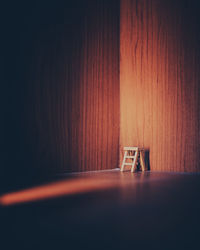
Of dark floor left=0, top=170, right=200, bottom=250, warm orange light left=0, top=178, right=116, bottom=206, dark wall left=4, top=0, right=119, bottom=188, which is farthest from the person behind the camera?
dark wall left=4, top=0, right=119, bottom=188

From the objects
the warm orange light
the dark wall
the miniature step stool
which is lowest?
the warm orange light

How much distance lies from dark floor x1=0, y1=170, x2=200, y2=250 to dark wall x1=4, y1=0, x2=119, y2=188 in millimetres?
1457

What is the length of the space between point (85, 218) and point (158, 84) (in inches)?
133

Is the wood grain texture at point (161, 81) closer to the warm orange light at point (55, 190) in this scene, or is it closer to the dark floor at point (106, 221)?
the warm orange light at point (55, 190)

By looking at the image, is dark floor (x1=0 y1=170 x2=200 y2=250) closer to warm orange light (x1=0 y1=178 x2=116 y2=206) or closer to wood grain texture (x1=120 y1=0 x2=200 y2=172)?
warm orange light (x1=0 y1=178 x2=116 y2=206)

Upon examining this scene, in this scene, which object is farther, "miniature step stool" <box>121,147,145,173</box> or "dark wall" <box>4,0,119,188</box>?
"miniature step stool" <box>121,147,145,173</box>

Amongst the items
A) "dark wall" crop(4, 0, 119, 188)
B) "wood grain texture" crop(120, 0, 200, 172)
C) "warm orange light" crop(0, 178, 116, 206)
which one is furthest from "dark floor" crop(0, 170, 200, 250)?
"wood grain texture" crop(120, 0, 200, 172)

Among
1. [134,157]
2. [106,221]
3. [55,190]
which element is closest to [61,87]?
[134,157]

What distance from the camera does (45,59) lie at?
4238mm

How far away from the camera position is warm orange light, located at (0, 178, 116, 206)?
257 centimetres

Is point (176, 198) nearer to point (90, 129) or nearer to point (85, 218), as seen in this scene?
point (85, 218)

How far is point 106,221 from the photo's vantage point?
190cm

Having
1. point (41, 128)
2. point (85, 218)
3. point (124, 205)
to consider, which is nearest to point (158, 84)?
point (41, 128)

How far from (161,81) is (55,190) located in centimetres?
273
